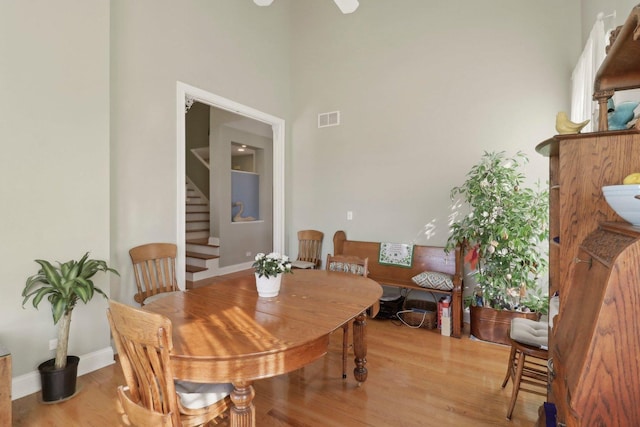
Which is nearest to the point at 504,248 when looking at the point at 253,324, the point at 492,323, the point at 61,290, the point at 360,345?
the point at 492,323

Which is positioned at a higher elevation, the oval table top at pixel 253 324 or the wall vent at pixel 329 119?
the wall vent at pixel 329 119

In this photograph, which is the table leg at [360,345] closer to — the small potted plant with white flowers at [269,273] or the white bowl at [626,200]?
the small potted plant with white flowers at [269,273]

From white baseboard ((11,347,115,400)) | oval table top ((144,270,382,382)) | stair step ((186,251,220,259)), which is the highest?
oval table top ((144,270,382,382))

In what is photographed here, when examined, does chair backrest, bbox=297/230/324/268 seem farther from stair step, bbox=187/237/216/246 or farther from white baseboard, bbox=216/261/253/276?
stair step, bbox=187/237/216/246

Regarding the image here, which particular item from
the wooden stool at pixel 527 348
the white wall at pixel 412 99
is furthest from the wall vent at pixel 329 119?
the wooden stool at pixel 527 348

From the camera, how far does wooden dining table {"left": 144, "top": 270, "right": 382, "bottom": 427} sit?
117 centimetres

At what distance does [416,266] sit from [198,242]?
4113 mm

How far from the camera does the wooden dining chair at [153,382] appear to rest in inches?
42.5

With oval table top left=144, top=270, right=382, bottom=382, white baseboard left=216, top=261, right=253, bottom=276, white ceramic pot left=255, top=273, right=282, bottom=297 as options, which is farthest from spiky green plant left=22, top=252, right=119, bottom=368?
white baseboard left=216, top=261, right=253, bottom=276

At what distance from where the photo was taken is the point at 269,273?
1830 mm

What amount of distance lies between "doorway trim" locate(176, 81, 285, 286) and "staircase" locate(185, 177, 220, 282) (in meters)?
1.54

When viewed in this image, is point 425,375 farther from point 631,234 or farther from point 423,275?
point 631,234

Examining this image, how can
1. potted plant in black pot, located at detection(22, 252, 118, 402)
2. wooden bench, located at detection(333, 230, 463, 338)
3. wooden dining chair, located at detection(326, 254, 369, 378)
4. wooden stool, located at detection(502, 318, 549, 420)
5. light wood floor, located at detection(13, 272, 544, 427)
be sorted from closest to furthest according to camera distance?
wooden stool, located at detection(502, 318, 549, 420) < light wood floor, located at detection(13, 272, 544, 427) < potted plant in black pot, located at detection(22, 252, 118, 402) < wooden dining chair, located at detection(326, 254, 369, 378) < wooden bench, located at detection(333, 230, 463, 338)

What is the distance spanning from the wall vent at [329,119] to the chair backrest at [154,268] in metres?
2.56
